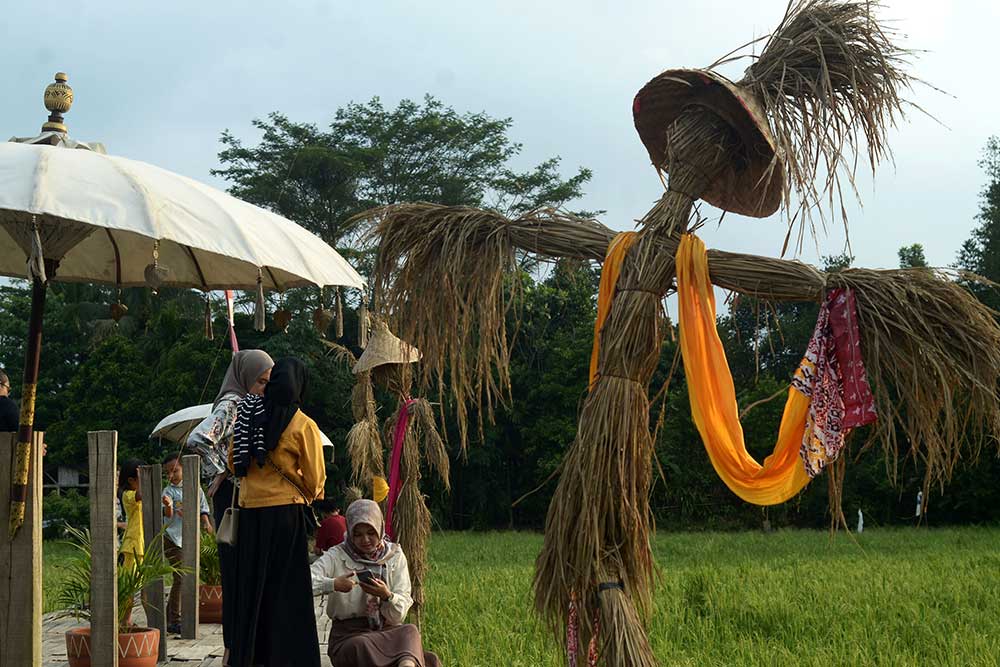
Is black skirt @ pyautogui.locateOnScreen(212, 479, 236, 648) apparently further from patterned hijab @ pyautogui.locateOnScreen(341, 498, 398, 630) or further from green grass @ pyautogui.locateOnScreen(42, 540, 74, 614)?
green grass @ pyautogui.locateOnScreen(42, 540, 74, 614)

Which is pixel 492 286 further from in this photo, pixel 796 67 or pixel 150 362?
pixel 150 362

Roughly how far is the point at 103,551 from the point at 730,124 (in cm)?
328

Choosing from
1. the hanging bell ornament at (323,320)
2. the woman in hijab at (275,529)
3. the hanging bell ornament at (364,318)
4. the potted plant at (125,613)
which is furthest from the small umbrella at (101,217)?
the potted plant at (125,613)

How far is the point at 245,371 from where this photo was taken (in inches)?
211

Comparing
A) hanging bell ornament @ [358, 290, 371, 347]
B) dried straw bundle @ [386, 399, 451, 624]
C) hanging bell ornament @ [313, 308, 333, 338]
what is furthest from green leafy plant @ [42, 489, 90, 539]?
hanging bell ornament @ [358, 290, 371, 347]

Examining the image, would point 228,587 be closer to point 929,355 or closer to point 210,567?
point 210,567

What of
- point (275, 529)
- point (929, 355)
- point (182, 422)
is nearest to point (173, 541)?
point (275, 529)

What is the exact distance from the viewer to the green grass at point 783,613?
6.10 meters

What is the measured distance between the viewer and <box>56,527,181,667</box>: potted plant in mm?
5184

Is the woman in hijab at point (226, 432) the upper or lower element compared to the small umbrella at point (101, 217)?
lower

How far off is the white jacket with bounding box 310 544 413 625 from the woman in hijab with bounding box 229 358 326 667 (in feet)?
0.42

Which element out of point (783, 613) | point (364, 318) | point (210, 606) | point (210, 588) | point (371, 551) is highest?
point (364, 318)

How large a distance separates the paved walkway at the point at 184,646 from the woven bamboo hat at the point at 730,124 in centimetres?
361

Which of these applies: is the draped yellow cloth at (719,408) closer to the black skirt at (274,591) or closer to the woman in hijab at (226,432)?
the black skirt at (274,591)
